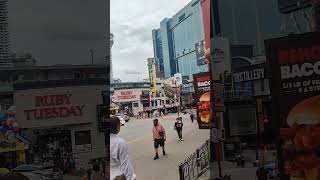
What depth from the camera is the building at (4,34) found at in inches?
71.4

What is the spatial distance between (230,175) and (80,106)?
1.23 m

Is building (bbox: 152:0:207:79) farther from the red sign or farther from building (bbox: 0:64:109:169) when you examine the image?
building (bbox: 0:64:109:169)

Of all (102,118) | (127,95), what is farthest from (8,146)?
(127,95)

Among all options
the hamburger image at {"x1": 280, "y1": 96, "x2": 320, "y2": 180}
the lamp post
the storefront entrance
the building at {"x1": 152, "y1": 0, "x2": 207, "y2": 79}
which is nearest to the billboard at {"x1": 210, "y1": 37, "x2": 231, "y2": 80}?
the lamp post

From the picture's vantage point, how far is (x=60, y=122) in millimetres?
1837

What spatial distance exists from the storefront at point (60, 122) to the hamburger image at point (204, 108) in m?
0.65

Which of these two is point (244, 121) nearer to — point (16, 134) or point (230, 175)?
point (230, 175)

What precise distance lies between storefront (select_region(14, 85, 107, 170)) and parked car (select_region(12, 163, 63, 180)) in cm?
2

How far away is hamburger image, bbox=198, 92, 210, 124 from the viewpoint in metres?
2.40

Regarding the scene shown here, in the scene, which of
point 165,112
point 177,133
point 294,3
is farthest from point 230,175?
point 294,3

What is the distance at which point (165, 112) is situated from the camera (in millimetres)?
2154

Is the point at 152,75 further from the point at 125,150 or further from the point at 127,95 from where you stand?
the point at 125,150

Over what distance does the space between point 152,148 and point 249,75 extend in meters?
0.72

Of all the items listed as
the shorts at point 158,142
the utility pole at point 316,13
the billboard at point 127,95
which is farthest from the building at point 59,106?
the utility pole at point 316,13
